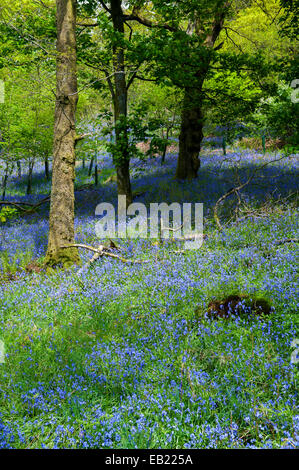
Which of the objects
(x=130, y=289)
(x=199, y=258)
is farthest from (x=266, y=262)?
(x=130, y=289)

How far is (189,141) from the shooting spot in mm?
Answer: 14141

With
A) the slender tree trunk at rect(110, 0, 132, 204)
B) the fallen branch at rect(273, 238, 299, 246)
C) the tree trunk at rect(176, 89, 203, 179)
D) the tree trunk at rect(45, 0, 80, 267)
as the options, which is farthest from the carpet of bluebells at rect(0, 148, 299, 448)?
the tree trunk at rect(176, 89, 203, 179)

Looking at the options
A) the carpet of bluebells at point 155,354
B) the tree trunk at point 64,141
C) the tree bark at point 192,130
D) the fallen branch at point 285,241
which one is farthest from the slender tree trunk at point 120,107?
the fallen branch at point 285,241

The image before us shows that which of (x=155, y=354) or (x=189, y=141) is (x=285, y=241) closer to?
(x=155, y=354)

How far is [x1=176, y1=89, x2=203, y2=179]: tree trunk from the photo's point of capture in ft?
45.9

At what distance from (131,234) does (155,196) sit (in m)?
4.08

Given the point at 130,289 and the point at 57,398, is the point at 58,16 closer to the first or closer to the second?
the point at 130,289

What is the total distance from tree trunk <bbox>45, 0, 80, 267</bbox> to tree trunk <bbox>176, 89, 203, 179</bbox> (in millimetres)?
7324

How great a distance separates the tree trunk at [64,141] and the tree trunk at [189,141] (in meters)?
7.32

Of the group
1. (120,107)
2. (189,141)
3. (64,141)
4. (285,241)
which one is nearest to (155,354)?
(285,241)

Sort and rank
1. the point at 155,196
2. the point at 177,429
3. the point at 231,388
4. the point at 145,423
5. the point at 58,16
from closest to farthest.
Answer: the point at 177,429 → the point at 145,423 → the point at 231,388 → the point at 58,16 → the point at 155,196

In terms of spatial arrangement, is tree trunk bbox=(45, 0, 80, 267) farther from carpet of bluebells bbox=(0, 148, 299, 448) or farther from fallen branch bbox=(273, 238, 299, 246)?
fallen branch bbox=(273, 238, 299, 246)
